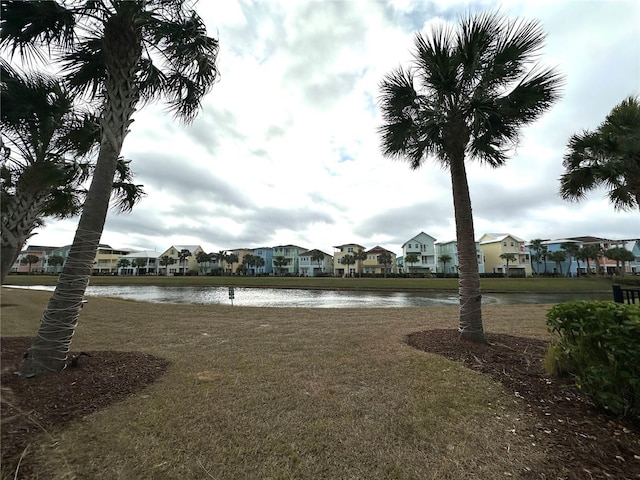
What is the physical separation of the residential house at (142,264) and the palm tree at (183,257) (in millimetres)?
7994

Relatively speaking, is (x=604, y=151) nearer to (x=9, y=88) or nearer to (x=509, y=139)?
(x=509, y=139)

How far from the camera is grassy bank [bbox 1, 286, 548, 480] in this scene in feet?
6.90

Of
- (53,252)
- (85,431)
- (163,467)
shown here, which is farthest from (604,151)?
(53,252)

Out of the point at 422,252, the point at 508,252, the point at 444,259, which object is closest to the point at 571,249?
the point at 508,252

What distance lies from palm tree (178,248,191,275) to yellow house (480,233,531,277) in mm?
79192

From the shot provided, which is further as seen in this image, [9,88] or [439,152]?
[439,152]

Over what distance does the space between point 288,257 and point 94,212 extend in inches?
3030

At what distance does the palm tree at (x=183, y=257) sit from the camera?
80.9 meters

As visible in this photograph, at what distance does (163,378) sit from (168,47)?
523cm

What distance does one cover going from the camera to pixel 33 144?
523cm

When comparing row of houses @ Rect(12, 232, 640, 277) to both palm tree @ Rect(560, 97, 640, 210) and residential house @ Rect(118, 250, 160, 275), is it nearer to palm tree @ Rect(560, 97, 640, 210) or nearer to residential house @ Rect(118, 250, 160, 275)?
residential house @ Rect(118, 250, 160, 275)

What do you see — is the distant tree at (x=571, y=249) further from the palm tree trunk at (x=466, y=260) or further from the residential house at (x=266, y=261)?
the palm tree trunk at (x=466, y=260)

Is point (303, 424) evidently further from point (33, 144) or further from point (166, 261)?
point (166, 261)

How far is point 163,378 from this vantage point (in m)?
3.78
